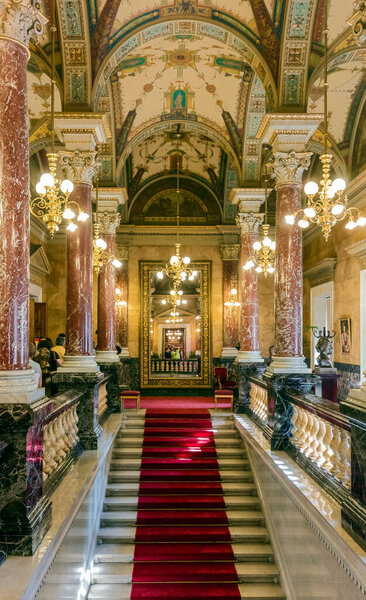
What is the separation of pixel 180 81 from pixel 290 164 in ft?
15.0

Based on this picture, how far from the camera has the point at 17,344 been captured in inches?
164

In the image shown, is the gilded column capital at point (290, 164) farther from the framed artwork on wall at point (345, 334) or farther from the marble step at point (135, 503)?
the framed artwork on wall at point (345, 334)

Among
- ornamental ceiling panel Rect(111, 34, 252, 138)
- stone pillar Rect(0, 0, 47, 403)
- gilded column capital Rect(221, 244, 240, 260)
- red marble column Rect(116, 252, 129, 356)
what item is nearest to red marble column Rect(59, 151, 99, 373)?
ornamental ceiling panel Rect(111, 34, 252, 138)

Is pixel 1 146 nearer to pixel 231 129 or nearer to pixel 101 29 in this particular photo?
pixel 101 29

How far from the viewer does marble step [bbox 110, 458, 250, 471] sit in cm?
840

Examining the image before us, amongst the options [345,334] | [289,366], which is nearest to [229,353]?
[345,334]

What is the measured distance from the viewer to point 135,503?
746cm

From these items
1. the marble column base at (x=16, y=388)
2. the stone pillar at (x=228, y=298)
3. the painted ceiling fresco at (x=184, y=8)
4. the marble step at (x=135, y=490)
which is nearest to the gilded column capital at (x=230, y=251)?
the stone pillar at (x=228, y=298)

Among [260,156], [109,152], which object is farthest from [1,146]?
[260,156]

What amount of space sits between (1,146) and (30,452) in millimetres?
2543

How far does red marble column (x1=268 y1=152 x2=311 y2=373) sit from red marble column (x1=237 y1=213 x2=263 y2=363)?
11.5ft

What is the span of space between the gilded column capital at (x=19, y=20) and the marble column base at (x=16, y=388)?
2.79 meters

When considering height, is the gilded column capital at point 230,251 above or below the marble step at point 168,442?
above

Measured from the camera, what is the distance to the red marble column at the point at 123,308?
16.3 meters
